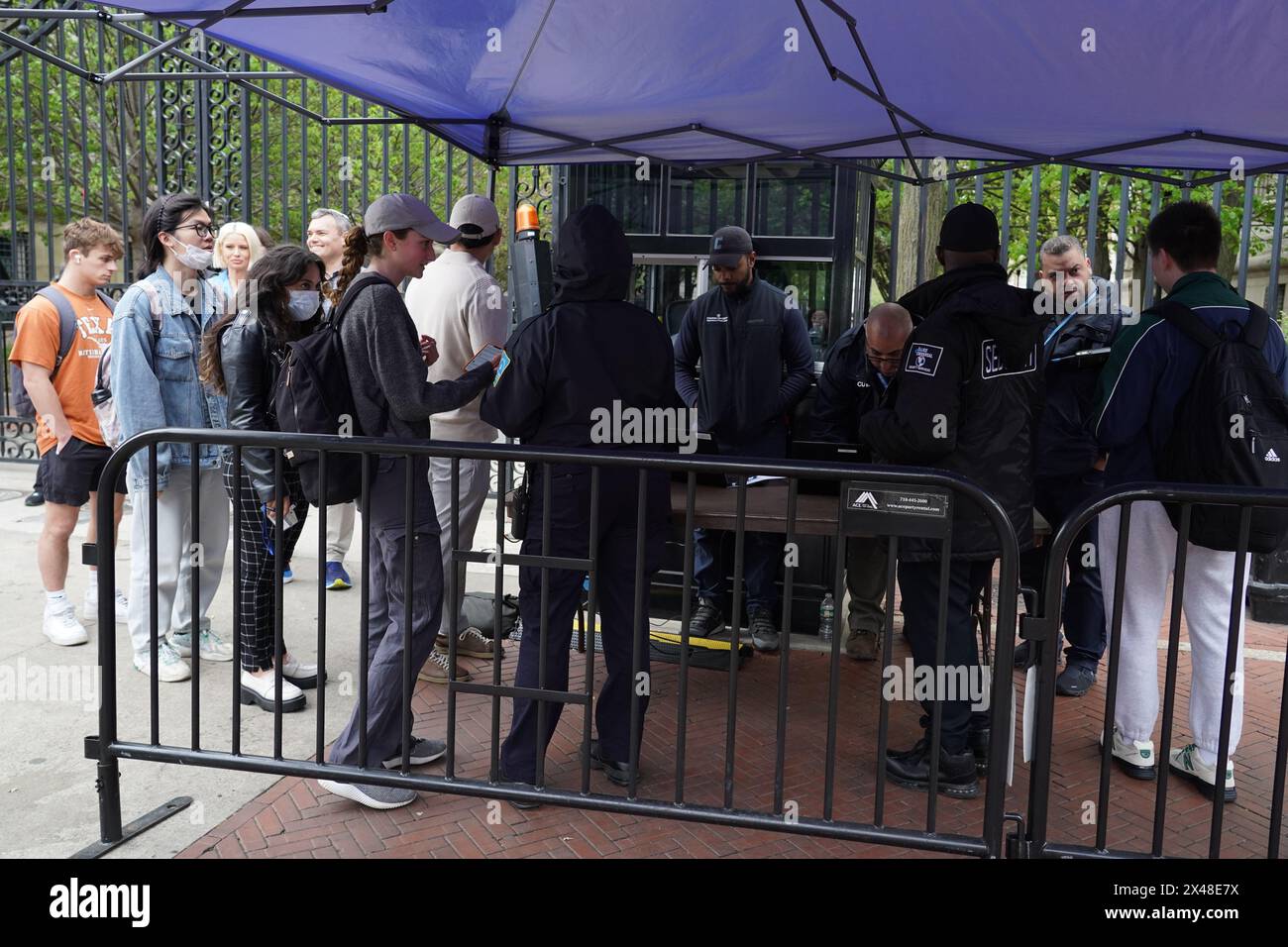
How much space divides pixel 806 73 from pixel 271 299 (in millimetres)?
2535

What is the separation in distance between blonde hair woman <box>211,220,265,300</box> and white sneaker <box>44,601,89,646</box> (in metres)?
1.83

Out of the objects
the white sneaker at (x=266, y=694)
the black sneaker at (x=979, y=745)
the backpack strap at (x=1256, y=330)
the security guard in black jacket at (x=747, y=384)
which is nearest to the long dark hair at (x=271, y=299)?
the white sneaker at (x=266, y=694)

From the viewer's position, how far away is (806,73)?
4.87 meters

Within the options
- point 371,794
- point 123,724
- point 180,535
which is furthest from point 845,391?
point 123,724

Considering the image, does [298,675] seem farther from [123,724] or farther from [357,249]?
[357,249]

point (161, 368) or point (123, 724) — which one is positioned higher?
point (161, 368)

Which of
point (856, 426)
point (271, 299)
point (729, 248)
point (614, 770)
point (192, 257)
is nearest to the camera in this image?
point (614, 770)

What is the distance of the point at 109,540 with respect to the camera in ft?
11.4

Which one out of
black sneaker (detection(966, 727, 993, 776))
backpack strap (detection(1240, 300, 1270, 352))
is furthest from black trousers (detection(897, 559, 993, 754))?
backpack strap (detection(1240, 300, 1270, 352))

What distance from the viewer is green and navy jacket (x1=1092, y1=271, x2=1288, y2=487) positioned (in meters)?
3.97

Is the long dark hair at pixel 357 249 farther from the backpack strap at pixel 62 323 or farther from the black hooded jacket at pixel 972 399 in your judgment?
the black hooded jacket at pixel 972 399
